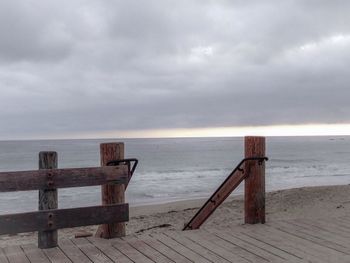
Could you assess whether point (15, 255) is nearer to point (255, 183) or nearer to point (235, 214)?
point (255, 183)

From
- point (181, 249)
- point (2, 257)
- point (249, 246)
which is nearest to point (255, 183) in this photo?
point (249, 246)

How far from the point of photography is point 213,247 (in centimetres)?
510

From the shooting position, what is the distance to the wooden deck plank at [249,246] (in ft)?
15.4

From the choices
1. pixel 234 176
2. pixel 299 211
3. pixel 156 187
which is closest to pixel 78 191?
pixel 156 187

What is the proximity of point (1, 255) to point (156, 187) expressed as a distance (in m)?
26.7

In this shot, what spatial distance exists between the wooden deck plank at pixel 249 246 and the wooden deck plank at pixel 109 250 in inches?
55.2

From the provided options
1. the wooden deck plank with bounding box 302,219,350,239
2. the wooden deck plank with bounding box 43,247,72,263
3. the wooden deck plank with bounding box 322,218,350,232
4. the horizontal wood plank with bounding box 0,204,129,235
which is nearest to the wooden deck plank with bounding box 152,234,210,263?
the horizontal wood plank with bounding box 0,204,129,235

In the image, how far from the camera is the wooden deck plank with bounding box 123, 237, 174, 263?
4.66 m

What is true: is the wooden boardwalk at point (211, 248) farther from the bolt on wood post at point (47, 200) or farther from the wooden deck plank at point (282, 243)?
the bolt on wood post at point (47, 200)

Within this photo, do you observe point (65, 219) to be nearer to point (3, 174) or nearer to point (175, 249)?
point (3, 174)

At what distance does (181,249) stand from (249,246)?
0.83m

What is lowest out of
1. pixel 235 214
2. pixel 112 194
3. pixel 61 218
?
pixel 235 214

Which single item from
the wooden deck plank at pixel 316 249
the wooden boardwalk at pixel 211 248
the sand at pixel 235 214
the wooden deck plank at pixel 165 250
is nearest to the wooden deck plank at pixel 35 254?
the wooden boardwalk at pixel 211 248

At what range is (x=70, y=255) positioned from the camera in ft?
15.6
